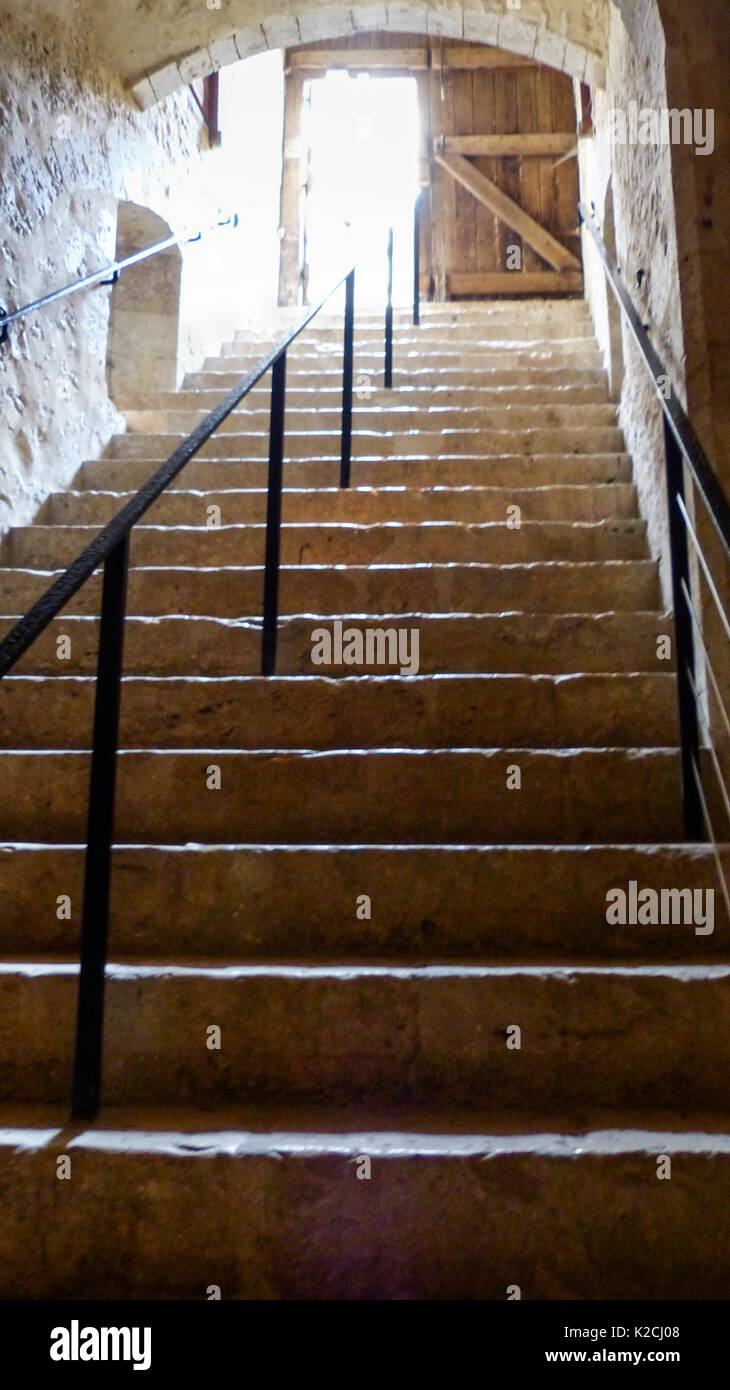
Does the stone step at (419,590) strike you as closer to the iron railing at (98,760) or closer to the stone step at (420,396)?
the iron railing at (98,760)

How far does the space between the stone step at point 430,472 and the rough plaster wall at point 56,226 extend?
0.55 meters

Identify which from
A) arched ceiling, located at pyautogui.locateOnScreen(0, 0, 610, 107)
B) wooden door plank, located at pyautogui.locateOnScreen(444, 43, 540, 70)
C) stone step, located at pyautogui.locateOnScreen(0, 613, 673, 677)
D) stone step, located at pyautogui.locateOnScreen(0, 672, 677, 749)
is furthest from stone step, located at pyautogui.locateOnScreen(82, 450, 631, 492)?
wooden door plank, located at pyautogui.locateOnScreen(444, 43, 540, 70)

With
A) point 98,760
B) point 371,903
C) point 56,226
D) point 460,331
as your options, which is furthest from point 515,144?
point 98,760

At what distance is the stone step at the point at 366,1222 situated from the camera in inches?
44.7

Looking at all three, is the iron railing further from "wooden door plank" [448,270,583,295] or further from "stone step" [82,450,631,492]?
"wooden door plank" [448,270,583,295]

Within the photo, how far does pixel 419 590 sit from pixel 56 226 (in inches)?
86.5

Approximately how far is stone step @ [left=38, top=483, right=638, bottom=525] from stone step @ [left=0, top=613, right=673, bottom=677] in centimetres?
78

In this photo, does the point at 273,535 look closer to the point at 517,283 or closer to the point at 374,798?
the point at 374,798

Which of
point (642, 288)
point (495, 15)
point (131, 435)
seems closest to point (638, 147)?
point (642, 288)

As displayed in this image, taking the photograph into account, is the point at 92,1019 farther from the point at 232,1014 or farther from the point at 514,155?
the point at 514,155

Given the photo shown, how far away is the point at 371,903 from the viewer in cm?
164

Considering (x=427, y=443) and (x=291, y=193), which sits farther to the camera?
(x=291, y=193)

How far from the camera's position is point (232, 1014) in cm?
142

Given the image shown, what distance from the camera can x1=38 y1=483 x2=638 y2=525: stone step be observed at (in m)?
3.07
